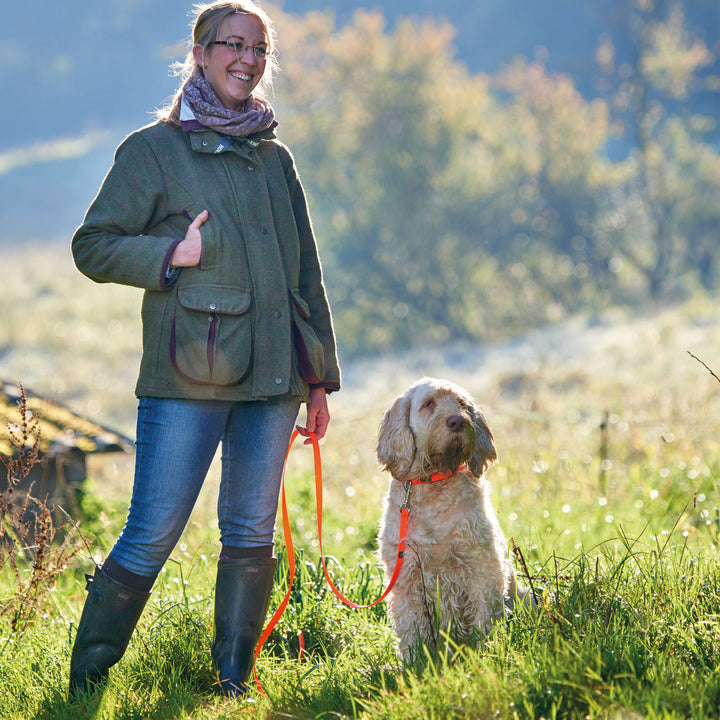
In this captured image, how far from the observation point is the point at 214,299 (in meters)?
3.05

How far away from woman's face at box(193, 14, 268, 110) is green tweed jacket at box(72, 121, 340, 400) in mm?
190

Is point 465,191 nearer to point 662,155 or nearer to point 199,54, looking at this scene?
point 662,155

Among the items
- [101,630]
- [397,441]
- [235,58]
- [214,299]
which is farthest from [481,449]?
[235,58]

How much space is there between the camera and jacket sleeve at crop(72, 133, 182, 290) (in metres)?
2.99

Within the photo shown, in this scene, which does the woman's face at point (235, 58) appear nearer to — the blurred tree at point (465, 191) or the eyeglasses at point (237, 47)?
the eyeglasses at point (237, 47)

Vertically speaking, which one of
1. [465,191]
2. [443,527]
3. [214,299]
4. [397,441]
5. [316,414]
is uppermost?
[465,191]

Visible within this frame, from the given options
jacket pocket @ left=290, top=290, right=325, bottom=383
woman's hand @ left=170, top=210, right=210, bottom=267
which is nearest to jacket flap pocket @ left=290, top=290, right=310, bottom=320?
jacket pocket @ left=290, top=290, right=325, bottom=383

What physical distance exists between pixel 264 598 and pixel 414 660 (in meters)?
0.64

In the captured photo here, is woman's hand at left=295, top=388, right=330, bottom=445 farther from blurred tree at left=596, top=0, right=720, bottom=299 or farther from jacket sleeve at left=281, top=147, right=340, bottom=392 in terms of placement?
blurred tree at left=596, top=0, right=720, bottom=299

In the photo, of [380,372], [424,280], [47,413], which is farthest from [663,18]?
[47,413]

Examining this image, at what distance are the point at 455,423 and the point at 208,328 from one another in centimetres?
106

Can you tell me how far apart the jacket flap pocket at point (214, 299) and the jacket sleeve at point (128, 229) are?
0.08 m

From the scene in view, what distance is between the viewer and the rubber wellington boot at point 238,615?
125 inches

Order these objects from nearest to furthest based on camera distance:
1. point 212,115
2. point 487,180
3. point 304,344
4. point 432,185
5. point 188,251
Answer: point 188,251 → point 212,115 → point 304,344 → point 432,185 → point 487,180
